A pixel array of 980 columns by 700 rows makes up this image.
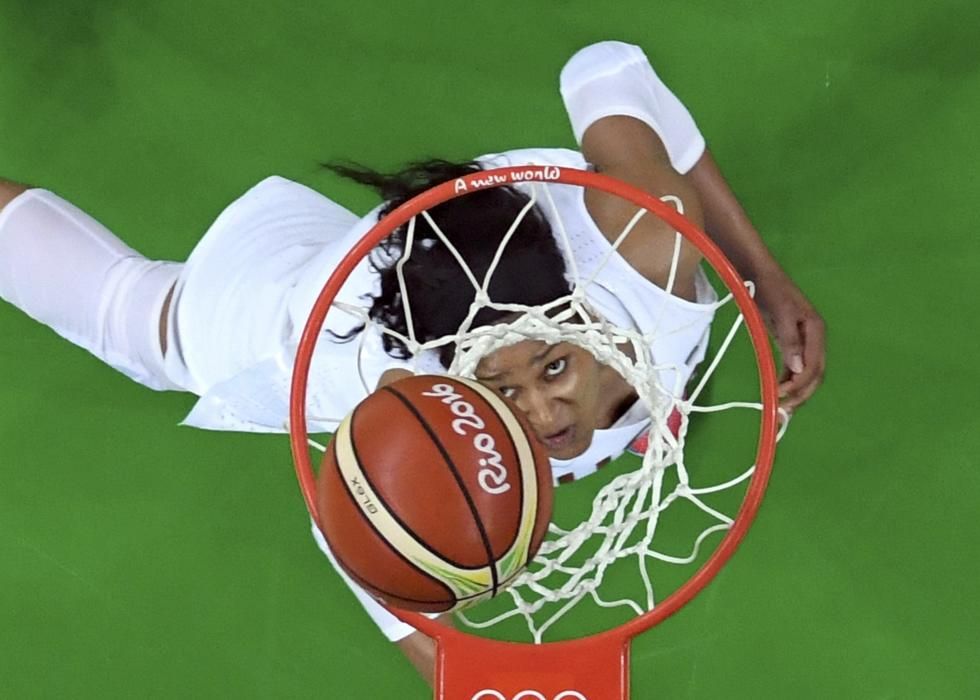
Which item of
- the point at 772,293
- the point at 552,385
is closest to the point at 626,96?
the point at 772,293

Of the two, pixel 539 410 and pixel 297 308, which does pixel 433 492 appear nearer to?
pixel 539 410

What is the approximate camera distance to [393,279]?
122 centimetres

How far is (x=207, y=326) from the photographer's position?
1.37 metres

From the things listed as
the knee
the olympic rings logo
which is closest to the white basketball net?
the olympic rings logo

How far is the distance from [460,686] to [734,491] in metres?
0.56

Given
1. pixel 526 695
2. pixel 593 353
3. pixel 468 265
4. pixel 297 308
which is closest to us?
pixel 526 695

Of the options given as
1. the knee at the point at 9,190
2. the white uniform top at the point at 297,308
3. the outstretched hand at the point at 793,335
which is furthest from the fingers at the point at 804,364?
the knee at the point at 9,190

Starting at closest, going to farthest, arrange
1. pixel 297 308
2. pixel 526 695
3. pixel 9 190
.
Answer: pixel 526 695 < pixel 297 308 < pixel 9 190

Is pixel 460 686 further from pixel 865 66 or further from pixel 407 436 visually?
pixel 865 66

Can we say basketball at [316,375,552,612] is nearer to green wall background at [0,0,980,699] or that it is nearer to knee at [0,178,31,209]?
green wall background at [0,0,980,699]

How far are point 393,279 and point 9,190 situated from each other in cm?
61

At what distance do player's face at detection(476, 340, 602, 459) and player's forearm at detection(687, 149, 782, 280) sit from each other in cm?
34

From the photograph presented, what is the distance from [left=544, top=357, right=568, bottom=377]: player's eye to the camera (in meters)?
1.11

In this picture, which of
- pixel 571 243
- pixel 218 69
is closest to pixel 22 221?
pixel 218 69
